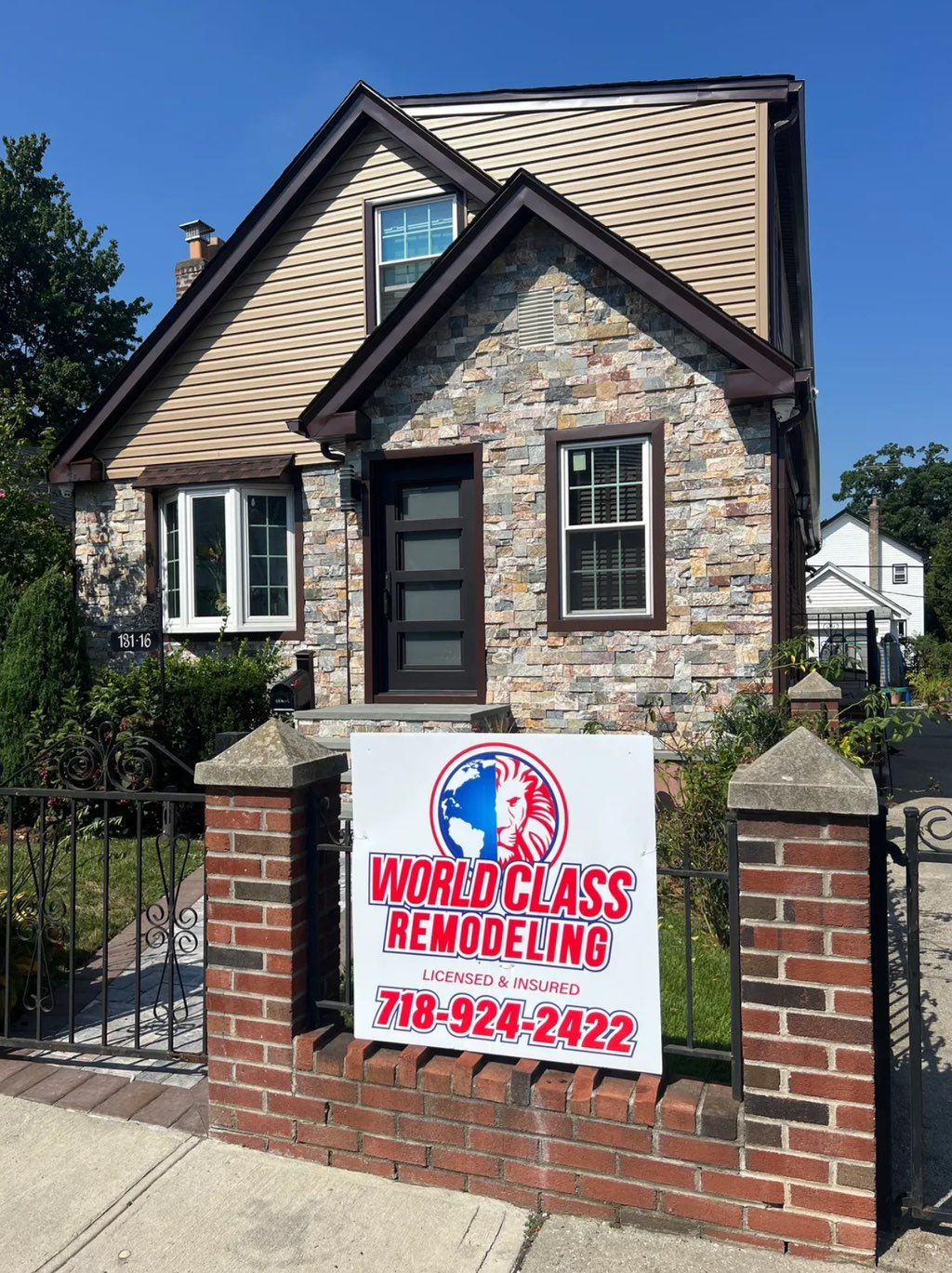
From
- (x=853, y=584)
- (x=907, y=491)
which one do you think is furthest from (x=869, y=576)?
(x=907, y=491)

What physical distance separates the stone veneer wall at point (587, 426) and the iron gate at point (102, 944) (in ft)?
11.5

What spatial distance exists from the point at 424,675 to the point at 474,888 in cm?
585

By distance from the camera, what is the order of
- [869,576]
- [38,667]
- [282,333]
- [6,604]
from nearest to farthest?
[38,667], [6,604], [282,333], [869,576]

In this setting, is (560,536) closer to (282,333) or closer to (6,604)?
(282,333)

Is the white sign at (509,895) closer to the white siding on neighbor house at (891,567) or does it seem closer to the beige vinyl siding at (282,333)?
the beige vinyl siding at (282,333)

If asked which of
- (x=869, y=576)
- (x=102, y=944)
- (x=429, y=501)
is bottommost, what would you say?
(x=102, y=944)

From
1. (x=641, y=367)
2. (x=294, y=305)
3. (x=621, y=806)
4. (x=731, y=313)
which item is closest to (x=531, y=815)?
(x=621, y=806)

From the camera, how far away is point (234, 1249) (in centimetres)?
284

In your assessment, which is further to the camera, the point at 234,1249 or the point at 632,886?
the point at 632,886

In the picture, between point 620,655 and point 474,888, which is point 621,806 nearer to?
point 474,888

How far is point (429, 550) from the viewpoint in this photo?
9047 millimetres

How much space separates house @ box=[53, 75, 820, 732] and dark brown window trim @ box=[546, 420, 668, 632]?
0.03m

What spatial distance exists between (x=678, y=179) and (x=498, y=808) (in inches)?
319

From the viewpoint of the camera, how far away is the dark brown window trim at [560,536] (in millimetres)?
8070
